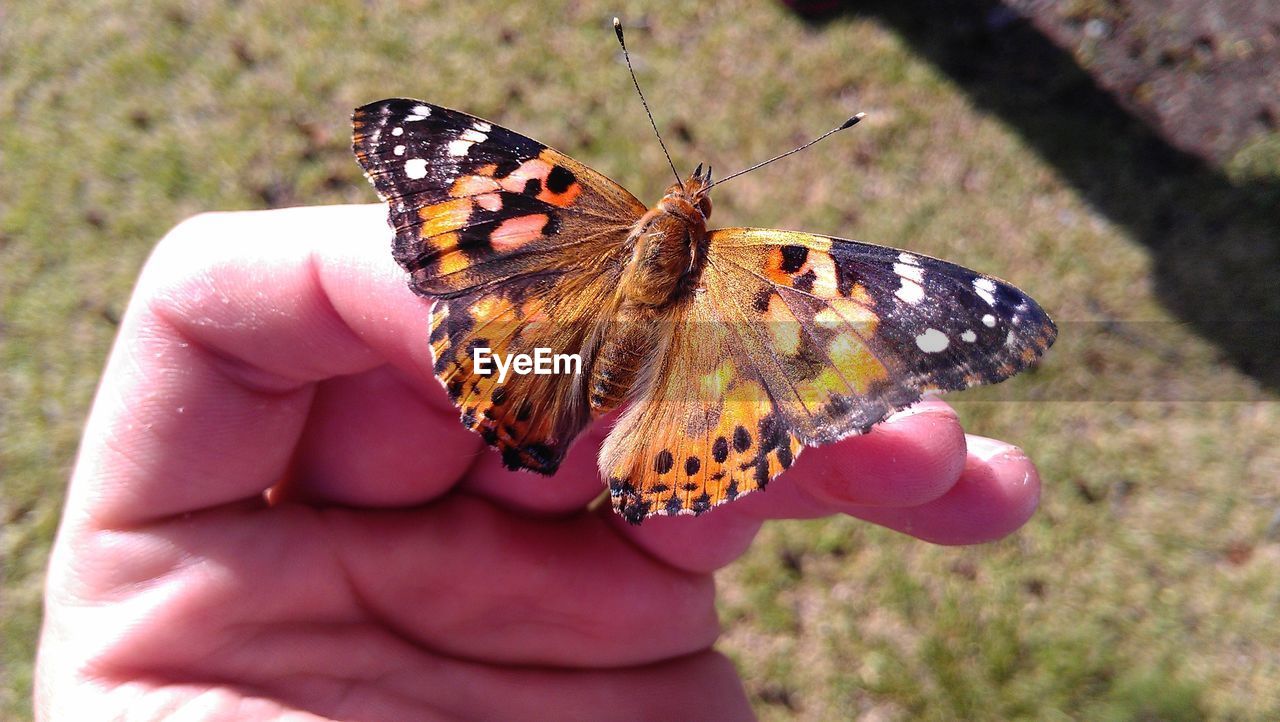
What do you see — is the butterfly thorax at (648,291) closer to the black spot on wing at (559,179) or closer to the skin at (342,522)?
the black spot on wing at (559,179)

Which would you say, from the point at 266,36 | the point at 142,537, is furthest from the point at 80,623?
the point at 266,36

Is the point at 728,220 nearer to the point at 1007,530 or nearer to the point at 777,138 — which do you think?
the point at 777,138

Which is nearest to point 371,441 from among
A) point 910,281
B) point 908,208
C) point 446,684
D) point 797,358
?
point 446,684

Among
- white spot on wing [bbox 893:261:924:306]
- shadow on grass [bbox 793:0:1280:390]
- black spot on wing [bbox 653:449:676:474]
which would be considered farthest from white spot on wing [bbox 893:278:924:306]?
shadow on grass [bbox 793:0:1280:390]

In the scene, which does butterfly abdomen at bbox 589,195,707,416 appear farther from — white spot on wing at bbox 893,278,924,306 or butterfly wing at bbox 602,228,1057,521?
white spot on wing at bbox 893,278,924,306

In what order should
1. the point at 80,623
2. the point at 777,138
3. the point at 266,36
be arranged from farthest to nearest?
the point at 266,36
the point at 777,138
the point at 80,623

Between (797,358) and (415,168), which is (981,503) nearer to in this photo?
(797,358)
